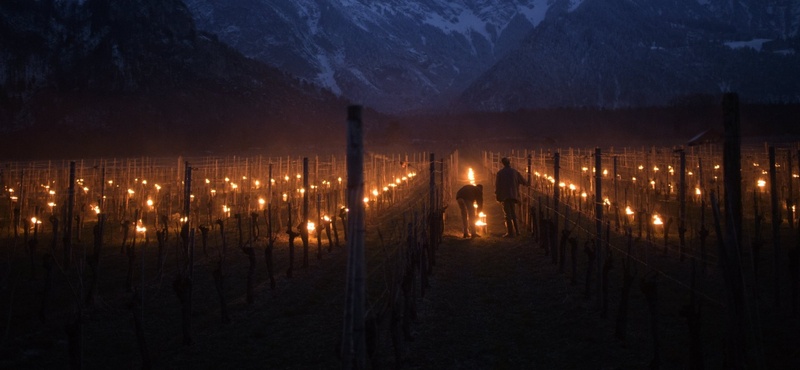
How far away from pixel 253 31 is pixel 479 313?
11808 cm

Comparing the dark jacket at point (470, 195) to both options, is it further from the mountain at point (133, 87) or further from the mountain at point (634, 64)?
the mountain at point (634, 64)

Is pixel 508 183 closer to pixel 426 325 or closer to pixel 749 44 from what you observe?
pixel 426 325

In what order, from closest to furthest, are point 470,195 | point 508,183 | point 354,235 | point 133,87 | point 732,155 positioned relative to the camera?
point 354,235 < point 732,155 < point 508,183 < point 470,195 < point 133,87

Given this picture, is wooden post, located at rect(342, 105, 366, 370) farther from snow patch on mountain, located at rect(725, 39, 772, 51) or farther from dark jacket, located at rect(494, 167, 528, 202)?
snow patch on mountain, located at rect(725, 39, 772, 51)

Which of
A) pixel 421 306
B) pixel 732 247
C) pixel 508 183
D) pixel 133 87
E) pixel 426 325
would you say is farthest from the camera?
pixel 133 87

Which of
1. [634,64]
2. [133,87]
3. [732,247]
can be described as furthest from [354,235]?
[634,64]

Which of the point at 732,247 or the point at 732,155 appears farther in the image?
the point at 732,155

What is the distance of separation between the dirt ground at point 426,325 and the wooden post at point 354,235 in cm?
140

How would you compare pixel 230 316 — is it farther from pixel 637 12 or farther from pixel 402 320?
pixel 637 12

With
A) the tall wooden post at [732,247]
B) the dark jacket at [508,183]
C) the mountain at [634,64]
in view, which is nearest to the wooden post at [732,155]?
the tall wooden post at [732,247]

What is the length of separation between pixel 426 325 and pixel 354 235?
2865 mm

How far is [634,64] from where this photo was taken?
8700cm

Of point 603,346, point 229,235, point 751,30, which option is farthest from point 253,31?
point 603,346

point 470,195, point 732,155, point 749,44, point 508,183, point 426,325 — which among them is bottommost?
point 426,325
